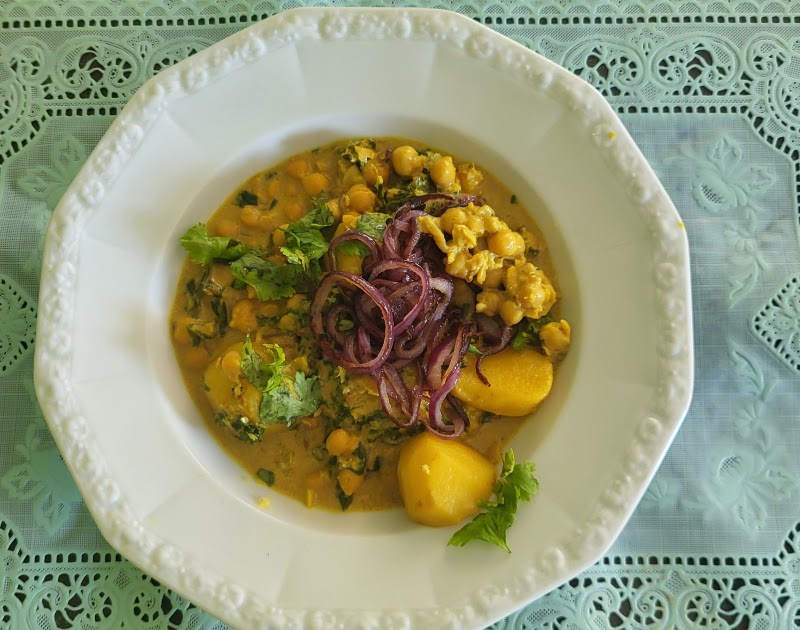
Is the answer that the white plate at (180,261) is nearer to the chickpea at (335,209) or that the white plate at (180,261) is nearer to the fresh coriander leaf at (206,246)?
the fresh coriander leaf at (206,246)

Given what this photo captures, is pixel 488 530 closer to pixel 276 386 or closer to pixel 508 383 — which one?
pixel 508 383

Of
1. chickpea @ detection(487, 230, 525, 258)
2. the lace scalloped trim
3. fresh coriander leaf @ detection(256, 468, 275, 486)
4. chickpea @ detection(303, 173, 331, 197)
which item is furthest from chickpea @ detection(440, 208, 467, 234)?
the lace scalloped trim

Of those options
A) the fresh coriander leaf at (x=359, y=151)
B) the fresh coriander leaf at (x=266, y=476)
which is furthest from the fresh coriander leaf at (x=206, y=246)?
the fresh coriander leaf at (x=266, y=476)

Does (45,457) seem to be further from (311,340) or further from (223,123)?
(223,123)

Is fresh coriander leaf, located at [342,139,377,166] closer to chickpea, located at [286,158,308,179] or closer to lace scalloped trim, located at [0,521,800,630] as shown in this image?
chickpea, located at [286,158,308,179]

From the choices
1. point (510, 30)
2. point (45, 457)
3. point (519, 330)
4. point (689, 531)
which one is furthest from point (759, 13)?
point (45, 457)
